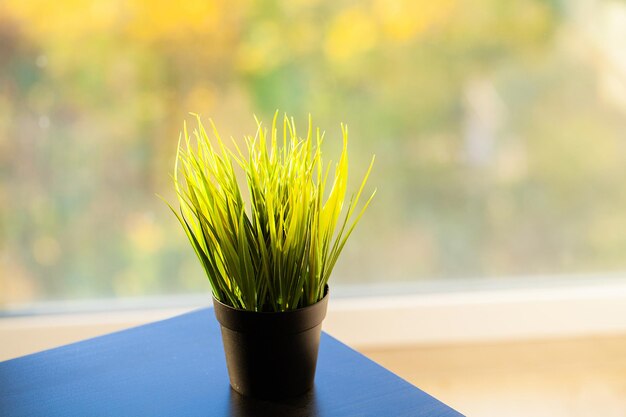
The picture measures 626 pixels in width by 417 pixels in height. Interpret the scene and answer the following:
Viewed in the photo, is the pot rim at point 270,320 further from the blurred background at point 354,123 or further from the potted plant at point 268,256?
the blurred background at point 354,123

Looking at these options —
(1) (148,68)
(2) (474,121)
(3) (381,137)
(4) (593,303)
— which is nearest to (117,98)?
(1) (148,68)

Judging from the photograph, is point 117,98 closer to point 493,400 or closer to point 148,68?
point 148,68

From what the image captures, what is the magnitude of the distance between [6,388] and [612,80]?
164 cm

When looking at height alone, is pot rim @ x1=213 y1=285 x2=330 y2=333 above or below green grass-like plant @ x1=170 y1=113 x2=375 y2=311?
below

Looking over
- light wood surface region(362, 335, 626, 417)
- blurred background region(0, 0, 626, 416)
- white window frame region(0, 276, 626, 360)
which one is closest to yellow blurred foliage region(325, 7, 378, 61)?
blurred background region(0, 0, 626, 416)

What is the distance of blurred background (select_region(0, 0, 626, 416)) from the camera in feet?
5.95

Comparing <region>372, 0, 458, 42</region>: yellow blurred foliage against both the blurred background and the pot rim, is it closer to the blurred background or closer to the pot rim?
the blurred background

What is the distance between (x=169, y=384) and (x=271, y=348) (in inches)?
6.8

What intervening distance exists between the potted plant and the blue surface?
0.05 meters

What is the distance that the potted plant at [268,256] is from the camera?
0.93 metres

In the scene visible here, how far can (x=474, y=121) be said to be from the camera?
6.50 feet

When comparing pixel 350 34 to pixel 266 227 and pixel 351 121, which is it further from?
pixel 266 227

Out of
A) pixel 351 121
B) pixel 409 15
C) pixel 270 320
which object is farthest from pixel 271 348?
pixel 409 15

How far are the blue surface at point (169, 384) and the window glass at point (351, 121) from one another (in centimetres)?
76
